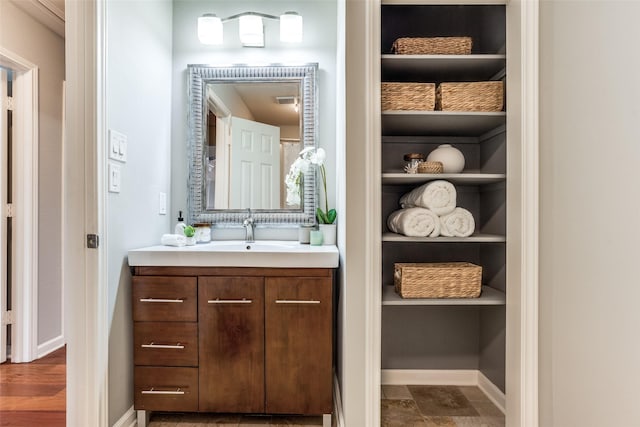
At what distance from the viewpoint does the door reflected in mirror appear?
91.4 inches

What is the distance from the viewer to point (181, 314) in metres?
1.73

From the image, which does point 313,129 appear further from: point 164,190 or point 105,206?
point 105,206

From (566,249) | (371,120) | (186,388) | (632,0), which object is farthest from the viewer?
A: (186,388)

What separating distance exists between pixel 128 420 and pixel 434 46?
2242mm

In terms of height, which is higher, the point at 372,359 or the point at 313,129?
the point at 313,129

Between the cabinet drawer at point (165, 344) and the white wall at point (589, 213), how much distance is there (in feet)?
4.78

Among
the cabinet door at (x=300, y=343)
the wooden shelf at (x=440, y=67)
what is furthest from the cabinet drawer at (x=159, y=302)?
the wooden shelf at (x=440, y=67)

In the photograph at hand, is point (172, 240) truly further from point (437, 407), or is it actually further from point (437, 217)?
point (437, 407)

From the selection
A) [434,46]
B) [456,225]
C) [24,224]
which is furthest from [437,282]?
[24,224]

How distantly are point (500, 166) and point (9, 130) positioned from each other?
317cm

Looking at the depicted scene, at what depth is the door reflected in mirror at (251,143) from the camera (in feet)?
7.62

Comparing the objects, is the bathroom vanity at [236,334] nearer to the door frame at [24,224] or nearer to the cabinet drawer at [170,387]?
the cabinet drawer at [170,387]

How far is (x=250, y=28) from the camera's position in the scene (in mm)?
2256

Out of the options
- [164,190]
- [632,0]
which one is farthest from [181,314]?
[632,0]
